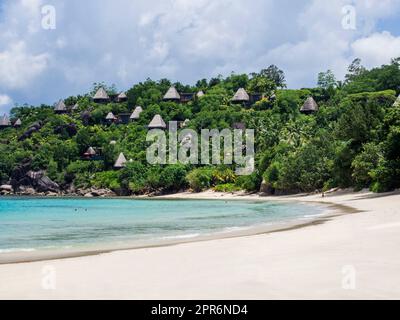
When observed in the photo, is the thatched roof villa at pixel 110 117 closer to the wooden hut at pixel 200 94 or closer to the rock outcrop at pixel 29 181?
the wooden hut at pixel 200 94

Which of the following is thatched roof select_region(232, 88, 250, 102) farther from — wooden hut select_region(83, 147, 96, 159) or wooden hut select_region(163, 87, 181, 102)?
wooden hut select_region(83, 147, 96, 159)

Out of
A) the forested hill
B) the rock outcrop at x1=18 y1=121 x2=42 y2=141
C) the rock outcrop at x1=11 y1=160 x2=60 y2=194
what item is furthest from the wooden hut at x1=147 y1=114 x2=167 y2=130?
the rock outcrop at x1=18 y1=121 x2=42 y2=141

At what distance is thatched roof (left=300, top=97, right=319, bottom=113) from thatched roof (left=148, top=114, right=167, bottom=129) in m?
21.5

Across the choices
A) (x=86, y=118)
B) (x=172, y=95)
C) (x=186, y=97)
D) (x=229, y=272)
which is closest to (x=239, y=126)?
(x=172, y=95)

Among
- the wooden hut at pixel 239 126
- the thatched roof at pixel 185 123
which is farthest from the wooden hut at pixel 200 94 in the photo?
the wooden hut at pixel 239 126

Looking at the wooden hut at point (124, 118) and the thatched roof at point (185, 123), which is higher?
the wooden hut at point (124, 118)

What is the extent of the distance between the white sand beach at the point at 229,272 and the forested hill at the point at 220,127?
2115 centimetres

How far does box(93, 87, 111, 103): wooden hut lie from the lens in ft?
359

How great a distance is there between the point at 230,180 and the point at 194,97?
122 ft

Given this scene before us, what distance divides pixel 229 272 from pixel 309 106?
73.2 meters

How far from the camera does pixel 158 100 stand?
332ft

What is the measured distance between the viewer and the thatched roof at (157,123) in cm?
8756
